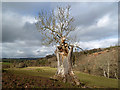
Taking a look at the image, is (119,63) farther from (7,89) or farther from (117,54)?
(7,89)

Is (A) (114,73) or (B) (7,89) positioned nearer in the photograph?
(B) (7,89)

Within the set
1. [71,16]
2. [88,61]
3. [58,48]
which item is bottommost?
[88,61]

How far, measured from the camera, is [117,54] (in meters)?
28.6

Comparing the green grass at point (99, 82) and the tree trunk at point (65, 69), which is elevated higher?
the tree trunk at point (65, 69)

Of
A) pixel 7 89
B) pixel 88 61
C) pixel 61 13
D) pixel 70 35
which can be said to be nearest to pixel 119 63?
pixel 88 61

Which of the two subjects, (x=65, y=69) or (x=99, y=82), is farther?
(x=99, y=82)

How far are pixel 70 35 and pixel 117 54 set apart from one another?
2226 cm

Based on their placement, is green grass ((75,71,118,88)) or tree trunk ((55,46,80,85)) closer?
tree trunk ((55,46,80,85))

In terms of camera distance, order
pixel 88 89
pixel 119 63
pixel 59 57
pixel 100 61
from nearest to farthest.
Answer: pixel 88 89 < pixel 59 57 < pixel 119 63 < pixel 100 61

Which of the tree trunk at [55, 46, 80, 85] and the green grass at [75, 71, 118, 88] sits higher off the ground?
the tree trunk at [55, 46, 80, 85]

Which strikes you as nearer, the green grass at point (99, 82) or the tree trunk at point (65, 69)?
the tree trunk at point (65, 69)

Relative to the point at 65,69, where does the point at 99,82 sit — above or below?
below

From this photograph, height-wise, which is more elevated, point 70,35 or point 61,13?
point 61,13

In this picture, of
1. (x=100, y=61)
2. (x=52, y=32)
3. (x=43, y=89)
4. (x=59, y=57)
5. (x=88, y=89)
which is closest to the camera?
(x=43, y=89)
